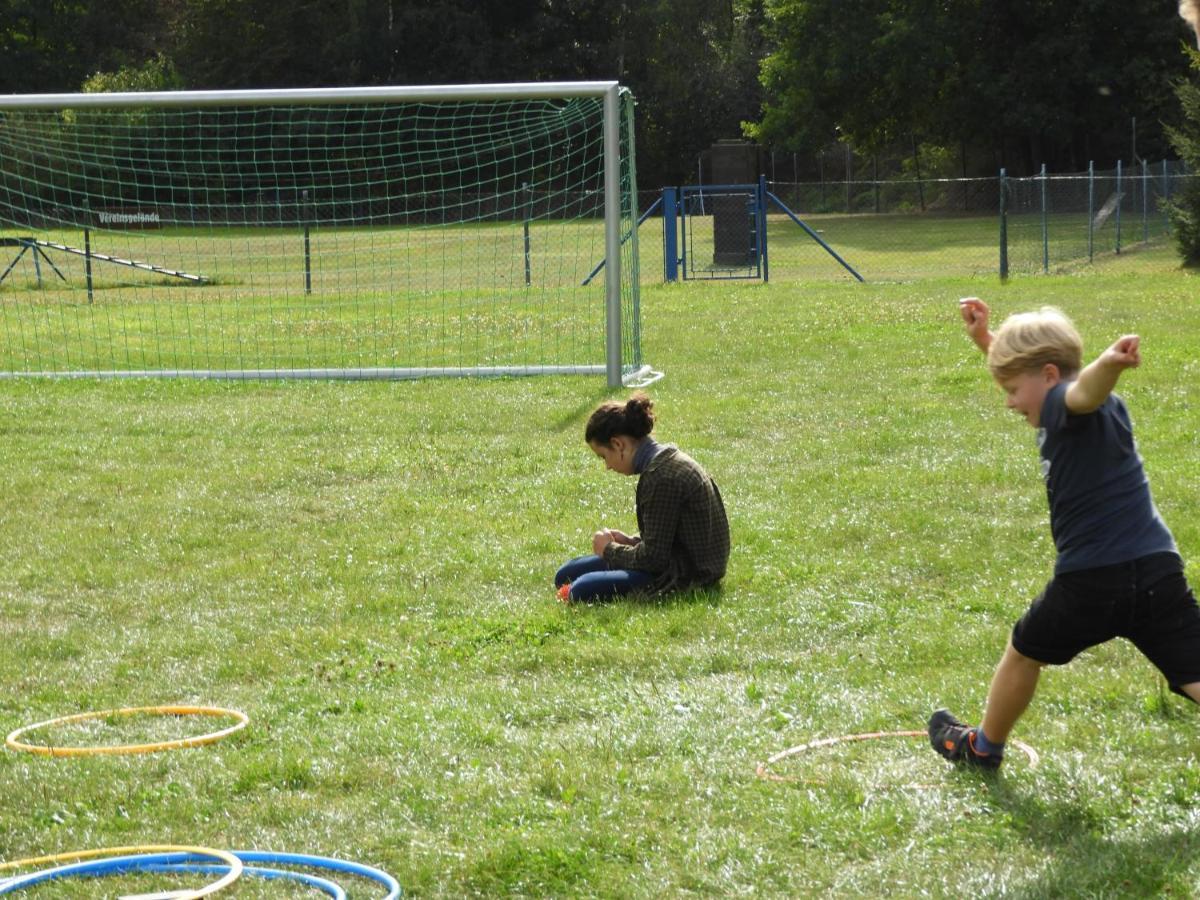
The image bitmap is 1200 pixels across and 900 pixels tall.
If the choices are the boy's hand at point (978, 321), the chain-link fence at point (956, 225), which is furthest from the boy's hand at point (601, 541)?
the chain-link fence at point (956, 225)

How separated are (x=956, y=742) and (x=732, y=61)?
60684mm

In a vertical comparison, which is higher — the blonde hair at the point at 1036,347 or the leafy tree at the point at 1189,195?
the leafy tree at the point at 1189,195

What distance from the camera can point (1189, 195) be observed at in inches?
1015

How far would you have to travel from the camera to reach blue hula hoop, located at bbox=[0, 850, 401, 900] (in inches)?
155

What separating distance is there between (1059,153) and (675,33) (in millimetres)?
16058

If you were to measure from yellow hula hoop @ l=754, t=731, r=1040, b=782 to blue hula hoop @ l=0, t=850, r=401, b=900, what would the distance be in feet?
3.95

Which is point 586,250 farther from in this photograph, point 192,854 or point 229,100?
point 192,854

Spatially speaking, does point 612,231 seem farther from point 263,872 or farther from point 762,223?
point 762,223

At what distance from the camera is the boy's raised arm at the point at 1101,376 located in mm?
3713

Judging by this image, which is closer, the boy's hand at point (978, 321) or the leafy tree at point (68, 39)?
the boy's hand at point (978, 321)

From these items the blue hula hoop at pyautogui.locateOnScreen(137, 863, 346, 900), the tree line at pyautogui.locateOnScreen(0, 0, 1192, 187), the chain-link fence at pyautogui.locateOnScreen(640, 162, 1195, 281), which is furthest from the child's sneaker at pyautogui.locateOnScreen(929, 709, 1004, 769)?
the tree line at pyautogui.locateOnScreen(0, 0, 1192, 187)

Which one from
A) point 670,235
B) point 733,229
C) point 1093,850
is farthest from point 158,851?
point 733,229

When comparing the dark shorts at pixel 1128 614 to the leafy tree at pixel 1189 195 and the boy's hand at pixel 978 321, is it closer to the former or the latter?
the boy's hand at pixel 978 321

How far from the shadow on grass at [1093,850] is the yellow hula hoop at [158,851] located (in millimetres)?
1940
